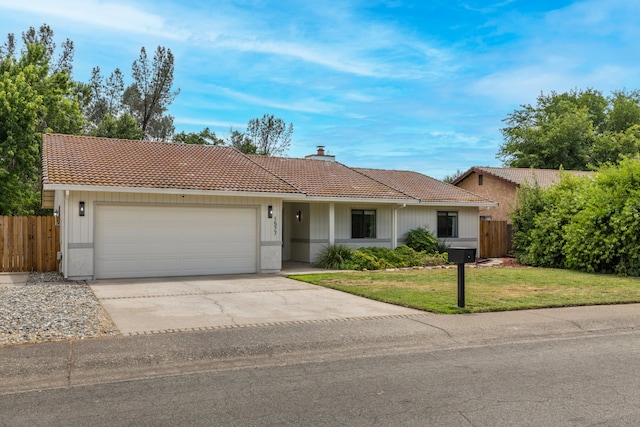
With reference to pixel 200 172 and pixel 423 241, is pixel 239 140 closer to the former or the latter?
pixel 423 241

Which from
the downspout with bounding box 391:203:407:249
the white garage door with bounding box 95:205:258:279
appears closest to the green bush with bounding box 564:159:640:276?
the downspout with bounding box 391:203:407:249

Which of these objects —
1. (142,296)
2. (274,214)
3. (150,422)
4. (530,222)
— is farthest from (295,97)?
(150,422)

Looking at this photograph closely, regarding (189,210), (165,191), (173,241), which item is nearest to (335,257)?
(189,210)

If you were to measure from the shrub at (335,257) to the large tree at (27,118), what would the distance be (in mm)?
15074

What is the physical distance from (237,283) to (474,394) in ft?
32.9

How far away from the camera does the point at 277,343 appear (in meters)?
7.78

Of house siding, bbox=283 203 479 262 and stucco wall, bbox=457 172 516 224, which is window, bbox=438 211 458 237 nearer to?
house siding, bbox=283 203 479 262

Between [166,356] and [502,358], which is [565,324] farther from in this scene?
[166,356]

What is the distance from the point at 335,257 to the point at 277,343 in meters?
12.1

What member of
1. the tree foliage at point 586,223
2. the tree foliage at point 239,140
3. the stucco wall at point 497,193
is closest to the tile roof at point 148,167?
the tree foliage at point 586,223

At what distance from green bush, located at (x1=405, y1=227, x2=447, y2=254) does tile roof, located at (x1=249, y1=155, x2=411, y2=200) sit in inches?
70.7

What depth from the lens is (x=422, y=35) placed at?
15367 millimetres

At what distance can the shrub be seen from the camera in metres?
19.5

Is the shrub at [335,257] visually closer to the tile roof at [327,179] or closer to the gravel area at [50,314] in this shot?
the tile roof at [327,179]
